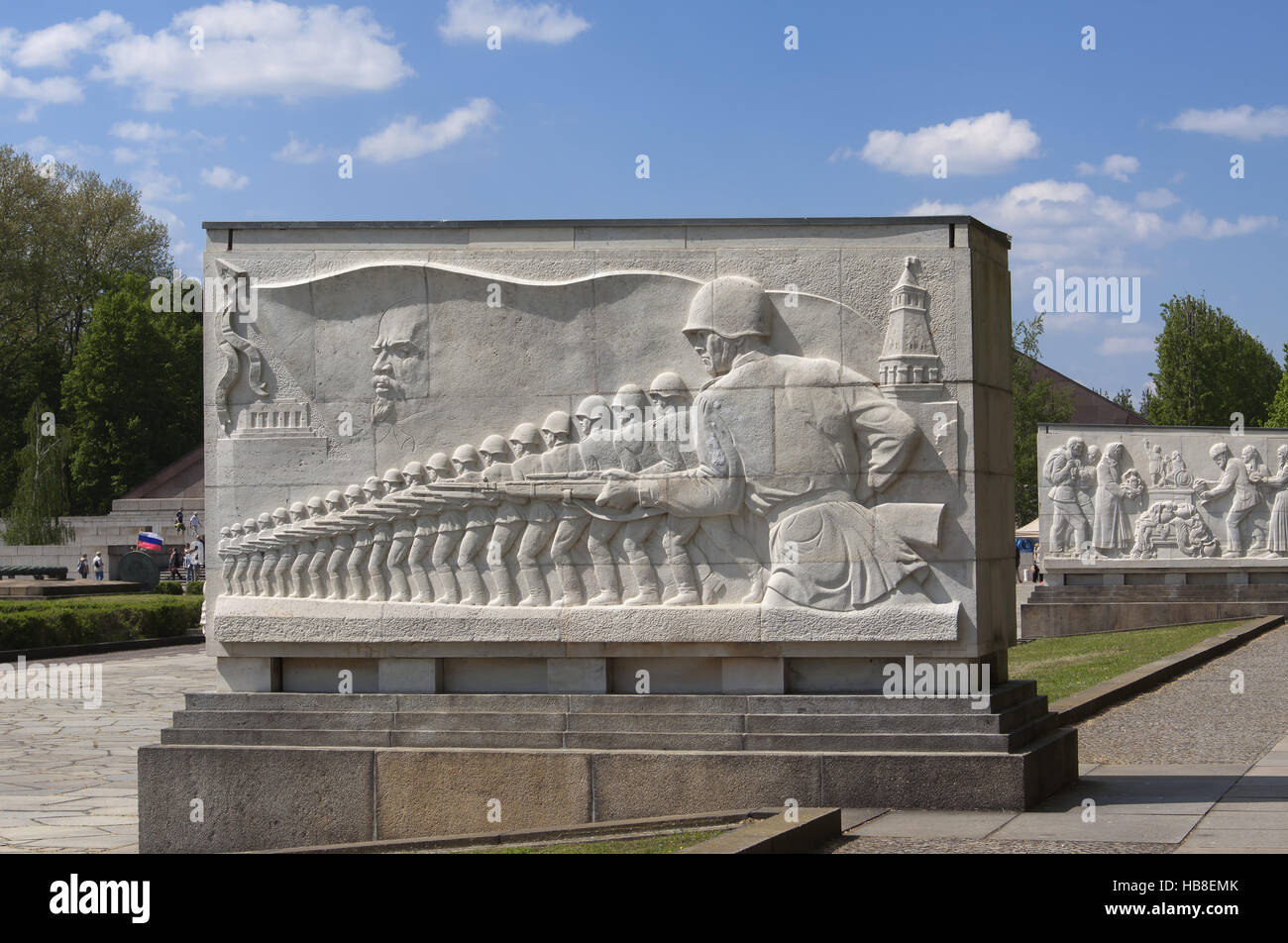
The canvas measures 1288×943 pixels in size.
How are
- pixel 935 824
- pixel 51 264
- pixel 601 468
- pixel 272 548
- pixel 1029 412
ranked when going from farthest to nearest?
pixel 51 264 < pixel 1029 412 < pixel 272 548 < pixel 601 468 < pixel 935 824

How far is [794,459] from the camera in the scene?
8617mm

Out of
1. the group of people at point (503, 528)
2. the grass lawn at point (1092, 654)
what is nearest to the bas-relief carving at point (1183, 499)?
the grass lawn at point (1092, 654)

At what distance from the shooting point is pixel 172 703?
17.7m

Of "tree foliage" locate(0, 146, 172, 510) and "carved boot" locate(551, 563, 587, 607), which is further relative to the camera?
"tree foliage" locate(0, 146, 172, 510)

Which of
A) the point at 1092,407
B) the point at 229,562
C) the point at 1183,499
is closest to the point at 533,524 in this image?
the point at 229,562

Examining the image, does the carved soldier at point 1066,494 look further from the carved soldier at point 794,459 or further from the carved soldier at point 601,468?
the carved soldier at point 601,468

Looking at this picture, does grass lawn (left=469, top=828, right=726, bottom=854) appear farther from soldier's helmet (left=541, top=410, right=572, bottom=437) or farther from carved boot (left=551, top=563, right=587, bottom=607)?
soldier's helmet (left=541, top=410, right=572, bottom=437)

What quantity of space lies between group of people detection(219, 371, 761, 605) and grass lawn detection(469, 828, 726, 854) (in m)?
1.72

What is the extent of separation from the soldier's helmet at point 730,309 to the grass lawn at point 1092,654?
7445 millimetres

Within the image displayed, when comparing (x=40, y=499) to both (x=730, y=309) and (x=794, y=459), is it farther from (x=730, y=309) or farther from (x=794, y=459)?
(x=794, y=459)

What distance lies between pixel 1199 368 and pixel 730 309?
49768 mm

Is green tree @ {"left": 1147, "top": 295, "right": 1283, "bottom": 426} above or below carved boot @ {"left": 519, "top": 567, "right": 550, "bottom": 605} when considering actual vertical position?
above

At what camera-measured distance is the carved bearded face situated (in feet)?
30.2

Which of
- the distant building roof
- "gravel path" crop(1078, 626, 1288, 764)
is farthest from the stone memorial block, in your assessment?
the distant building roof
